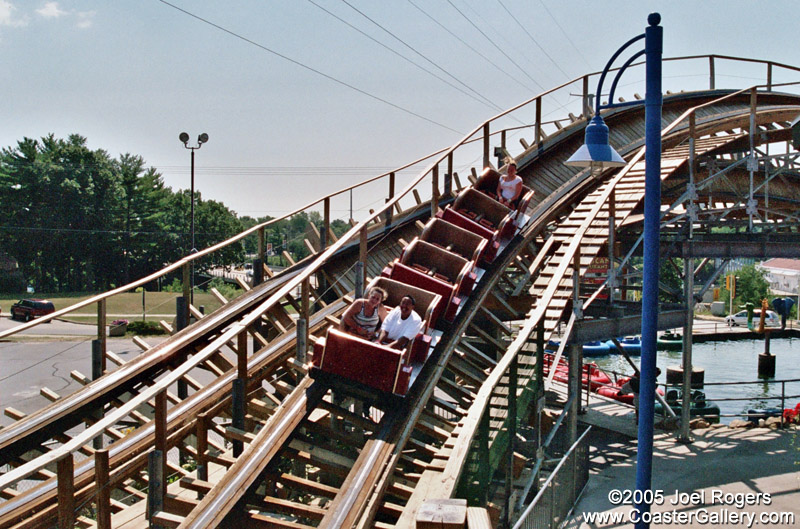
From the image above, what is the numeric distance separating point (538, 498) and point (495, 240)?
6069 mm

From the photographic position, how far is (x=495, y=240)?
12.3 meters

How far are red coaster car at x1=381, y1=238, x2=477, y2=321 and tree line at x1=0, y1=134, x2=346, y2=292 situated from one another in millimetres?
49486

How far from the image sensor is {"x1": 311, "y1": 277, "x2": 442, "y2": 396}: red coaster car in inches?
346

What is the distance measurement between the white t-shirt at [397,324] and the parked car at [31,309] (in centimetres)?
3547

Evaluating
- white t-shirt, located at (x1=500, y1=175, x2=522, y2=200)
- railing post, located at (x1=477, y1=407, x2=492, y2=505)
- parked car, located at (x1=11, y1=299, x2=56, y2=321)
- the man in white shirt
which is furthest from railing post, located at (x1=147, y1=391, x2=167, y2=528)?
parked car, located at (x1=11, y1=299, x2=56, y2=321)

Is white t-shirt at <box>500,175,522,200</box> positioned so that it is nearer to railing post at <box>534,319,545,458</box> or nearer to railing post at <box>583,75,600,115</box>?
railing post at <box>534,319,545,458</box>

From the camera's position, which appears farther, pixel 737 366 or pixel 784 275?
pixel 784 275

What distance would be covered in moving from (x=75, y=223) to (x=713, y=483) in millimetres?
62027

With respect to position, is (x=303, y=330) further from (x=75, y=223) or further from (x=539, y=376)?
(x=75, y=223)

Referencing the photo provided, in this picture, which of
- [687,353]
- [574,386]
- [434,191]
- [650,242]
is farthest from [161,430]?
[687,353]

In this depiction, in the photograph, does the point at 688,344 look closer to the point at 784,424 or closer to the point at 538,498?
the point at 784,424

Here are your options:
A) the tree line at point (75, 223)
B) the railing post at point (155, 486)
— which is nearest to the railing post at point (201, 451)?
the railing post at point (155, 486)

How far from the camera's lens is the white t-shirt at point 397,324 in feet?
31.3

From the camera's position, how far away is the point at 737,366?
4053 centimetres
